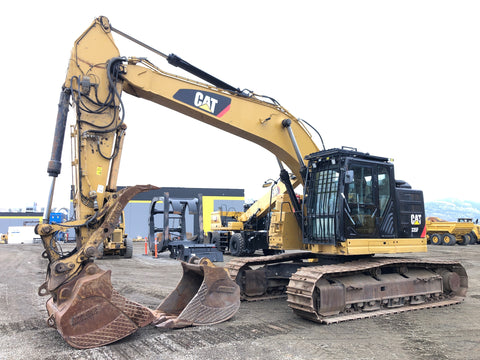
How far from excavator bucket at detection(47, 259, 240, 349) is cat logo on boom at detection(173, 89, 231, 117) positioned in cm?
282

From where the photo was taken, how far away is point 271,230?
27.1ft

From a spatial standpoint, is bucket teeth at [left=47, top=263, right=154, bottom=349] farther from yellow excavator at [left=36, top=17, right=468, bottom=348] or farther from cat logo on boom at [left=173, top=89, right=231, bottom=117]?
cat logo on boom at [left=173, top=89, right=231, bottom=117]

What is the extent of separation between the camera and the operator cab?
23.3ft

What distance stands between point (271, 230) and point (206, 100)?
2.92 metres

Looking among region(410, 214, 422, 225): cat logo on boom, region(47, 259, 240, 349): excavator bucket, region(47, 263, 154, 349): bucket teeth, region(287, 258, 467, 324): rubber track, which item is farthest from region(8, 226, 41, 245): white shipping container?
region(410, 214, 422, 225): cat logo on boom

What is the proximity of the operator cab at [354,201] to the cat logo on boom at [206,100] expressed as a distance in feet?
6.30

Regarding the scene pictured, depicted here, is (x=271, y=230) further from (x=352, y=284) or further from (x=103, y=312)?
(x=103, y=312)

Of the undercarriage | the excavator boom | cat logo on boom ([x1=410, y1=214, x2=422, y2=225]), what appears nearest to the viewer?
the excavator boom

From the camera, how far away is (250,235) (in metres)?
19.0

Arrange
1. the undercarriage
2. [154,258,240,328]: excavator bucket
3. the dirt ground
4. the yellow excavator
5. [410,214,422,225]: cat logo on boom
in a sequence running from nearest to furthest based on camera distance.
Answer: the dirt ground < the yellow excavator < [154,258,240,328]: excavator bucket < the undercarriage < [410,214,422,225]: cat logo on boom

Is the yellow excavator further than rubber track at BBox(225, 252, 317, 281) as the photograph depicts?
No

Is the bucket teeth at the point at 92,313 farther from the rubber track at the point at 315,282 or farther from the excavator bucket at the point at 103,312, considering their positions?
the rubber track at the point at 315,282

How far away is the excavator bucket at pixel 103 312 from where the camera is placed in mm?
4891

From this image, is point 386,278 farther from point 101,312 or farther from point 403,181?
point 101,312
